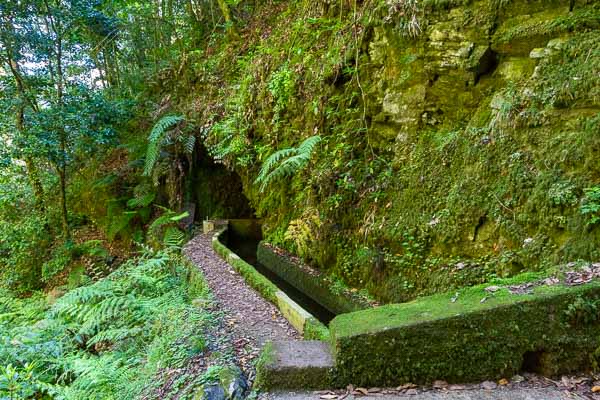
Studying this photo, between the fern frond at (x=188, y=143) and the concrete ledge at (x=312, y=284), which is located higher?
the fern frond at (x=188, y=143)

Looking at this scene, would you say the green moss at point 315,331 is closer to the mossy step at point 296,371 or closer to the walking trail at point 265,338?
the walking trail at point 265,338

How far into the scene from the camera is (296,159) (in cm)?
555

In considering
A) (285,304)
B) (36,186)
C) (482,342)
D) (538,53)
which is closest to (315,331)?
(285,304)

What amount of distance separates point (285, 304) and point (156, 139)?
6410 millimetres

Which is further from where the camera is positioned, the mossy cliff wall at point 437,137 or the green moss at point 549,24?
Answer: the green moss at point 549,24

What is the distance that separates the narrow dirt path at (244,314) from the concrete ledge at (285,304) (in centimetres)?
7

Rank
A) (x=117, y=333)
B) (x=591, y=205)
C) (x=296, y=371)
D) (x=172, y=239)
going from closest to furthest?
1. (x=296, y=371)
2. (x=591, y=205)
3. (x=117, y=333)
4. (x=172, y=239)

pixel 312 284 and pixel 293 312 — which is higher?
pixel 293 312

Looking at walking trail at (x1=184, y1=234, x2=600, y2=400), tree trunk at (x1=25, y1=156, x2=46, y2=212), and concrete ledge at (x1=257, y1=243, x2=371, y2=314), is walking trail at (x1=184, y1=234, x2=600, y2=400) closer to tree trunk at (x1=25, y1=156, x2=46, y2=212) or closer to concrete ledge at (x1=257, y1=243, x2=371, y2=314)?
concrete ledge at (x1=257, y1=243, x2=371, y2=314)

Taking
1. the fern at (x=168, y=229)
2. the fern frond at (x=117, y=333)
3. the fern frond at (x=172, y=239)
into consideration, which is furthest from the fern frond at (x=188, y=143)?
the fern frond at (x=117, y=333)

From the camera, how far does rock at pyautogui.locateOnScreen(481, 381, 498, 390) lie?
2.50m

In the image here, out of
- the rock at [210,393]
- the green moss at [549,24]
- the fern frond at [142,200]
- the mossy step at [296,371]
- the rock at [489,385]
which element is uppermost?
the green moss at [549,24]

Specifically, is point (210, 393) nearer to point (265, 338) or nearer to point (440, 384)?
point (265, 338)

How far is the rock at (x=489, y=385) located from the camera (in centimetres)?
250
